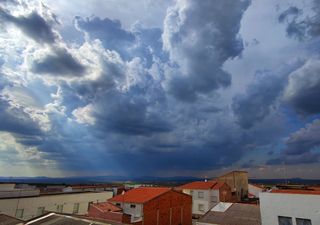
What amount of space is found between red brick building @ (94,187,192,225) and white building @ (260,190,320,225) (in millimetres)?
22286

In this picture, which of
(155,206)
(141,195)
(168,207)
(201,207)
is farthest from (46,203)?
(201,207)

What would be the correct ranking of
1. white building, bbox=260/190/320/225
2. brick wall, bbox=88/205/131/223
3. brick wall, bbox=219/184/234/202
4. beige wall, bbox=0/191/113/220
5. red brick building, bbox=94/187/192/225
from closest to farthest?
white building, bbox=260/190/320/225 < brick wall, bbox=88/205/131/223 < beige wall, bbox=0/191/113/220 < red brick building, bbox=94/187/192/225 < brick wall, bbox=219/184/234/202

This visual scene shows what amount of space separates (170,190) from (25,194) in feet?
85.7

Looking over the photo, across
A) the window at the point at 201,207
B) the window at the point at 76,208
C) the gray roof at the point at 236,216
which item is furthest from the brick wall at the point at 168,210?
the window at the point at 76,208

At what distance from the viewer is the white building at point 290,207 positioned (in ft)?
66.8

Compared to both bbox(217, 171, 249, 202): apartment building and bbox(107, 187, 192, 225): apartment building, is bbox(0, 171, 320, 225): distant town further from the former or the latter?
bbox(217, 171, 249, 202): apartment building

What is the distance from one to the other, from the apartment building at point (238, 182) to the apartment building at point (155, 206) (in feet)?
97.7

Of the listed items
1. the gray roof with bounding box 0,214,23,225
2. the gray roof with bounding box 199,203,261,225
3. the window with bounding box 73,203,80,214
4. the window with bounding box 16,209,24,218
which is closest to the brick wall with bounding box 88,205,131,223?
the window with bounding box 73,203,80,214

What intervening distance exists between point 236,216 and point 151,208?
1530 cm

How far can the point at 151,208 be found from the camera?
42594 millimetres

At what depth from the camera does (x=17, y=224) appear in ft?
50.0

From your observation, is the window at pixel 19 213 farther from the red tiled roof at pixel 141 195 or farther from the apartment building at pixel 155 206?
the red tiled roof at pixel 141 195

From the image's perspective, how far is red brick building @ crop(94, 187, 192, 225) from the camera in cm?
4056

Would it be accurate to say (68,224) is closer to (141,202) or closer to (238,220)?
(238,220)
